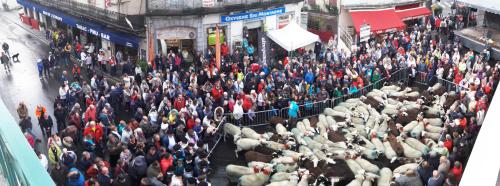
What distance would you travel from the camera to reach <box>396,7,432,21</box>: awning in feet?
144

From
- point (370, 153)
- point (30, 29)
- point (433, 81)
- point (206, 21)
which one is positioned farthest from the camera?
point (30, 29)

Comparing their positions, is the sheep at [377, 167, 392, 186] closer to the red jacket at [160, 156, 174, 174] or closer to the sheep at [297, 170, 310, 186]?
the sheep at [297, 170, 310, 186]

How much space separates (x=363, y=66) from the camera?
2970 centimetres

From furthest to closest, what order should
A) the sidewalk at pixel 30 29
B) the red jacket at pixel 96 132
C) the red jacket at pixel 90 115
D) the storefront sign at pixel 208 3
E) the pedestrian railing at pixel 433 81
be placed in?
1. the storefront sign at pixel 208 3
2. the sidewalk at pixel 30 29
3. the pedestrian railing at pixel 433 81
4. the red jacket at pixel 90 115
5. the red jacket at pixel 96 132

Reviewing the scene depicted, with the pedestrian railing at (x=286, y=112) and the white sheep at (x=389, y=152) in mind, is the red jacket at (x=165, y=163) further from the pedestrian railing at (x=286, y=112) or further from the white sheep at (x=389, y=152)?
the white sheep at (x=389, y=152)

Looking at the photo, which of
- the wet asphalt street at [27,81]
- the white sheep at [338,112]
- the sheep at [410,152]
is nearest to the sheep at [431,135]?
the sheep at [410,152]

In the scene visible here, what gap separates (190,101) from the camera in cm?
2244

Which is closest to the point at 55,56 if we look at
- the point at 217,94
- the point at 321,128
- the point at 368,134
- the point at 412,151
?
the point at 217,94

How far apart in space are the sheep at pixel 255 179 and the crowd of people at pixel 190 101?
1661mm

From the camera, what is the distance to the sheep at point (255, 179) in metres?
18.1

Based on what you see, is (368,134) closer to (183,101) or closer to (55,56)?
(183,101)

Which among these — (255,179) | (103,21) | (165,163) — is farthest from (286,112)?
(103,21)

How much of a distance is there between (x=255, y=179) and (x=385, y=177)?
4763 mm

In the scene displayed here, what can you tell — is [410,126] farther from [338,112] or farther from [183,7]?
[183,7]
